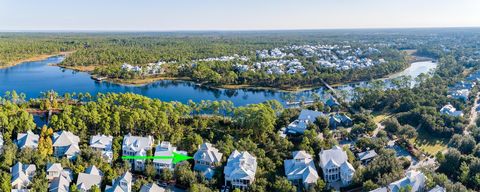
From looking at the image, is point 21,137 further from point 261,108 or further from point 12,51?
point 12,51

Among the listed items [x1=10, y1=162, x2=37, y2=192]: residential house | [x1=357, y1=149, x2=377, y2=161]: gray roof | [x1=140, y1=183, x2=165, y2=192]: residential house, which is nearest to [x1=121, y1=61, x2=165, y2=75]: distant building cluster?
[x1=10, y1=162, x2=37, y2=192]: residential house

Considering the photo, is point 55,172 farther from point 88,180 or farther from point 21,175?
point 88,180

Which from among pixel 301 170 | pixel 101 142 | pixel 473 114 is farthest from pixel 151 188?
pixel 473 114

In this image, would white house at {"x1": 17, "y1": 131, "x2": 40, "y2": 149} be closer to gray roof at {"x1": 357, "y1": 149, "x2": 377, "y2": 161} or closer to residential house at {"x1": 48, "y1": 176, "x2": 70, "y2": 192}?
residential house at {"x1": 48, "y1": 176, "x2": 70, "y2": 192}

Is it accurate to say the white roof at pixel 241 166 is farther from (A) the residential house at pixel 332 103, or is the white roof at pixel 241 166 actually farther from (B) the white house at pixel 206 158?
(A) the residential house at pixel 332 103

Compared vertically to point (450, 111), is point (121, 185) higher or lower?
higher

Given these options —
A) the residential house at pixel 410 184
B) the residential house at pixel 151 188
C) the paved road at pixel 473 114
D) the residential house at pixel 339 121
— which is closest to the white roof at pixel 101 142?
the residential house at pixel 151 188
